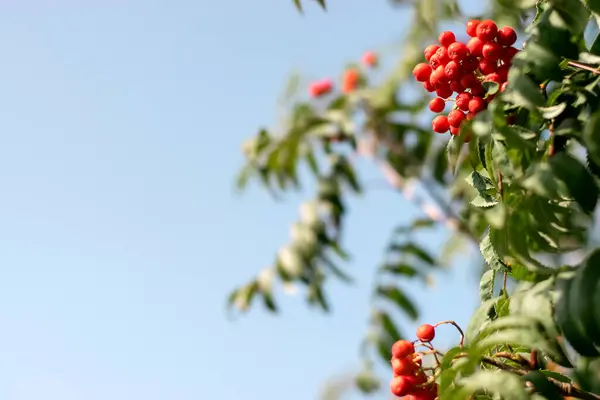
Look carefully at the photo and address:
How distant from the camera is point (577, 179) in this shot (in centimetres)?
123

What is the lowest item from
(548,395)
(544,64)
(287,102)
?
(548,395)

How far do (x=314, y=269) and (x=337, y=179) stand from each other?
2.60 ft

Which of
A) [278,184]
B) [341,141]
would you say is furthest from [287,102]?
[278,184]

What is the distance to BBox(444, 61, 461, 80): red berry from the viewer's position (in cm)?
168

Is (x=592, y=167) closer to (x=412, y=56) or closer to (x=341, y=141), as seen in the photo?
(x=412, y=56)

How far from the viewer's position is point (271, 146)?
16.9 ft

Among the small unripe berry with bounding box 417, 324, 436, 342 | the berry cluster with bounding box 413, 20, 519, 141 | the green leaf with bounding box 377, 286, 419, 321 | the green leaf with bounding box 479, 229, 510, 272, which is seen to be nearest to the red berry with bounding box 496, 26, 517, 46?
the berry cluster with bounding box 413, 20, 519, 141

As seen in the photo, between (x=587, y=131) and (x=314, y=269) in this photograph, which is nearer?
(x=587, y=131)

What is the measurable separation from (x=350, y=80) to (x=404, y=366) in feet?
18.0

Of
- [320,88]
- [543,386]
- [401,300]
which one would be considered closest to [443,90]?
[543,386]

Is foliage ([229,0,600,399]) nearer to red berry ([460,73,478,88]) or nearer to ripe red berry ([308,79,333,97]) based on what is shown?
red berry ([460,73,478,88])

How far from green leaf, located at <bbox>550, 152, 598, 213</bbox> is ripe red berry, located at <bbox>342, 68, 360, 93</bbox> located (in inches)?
229

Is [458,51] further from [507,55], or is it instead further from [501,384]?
[501,384]

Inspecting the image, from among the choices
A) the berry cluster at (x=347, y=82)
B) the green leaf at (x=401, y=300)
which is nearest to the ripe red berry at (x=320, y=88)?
the berry cluster at (x=347, y=82)
